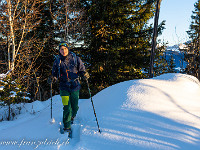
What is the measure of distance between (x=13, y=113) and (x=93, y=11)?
8.44 m

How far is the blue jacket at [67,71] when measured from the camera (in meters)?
3.70

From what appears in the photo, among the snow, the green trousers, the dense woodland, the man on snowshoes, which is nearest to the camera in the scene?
the snow

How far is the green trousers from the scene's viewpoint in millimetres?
3479

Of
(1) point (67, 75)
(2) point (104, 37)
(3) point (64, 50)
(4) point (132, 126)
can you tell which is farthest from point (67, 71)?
(2) point (104, 37)

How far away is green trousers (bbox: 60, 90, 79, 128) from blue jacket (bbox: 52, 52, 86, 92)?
13 centimetres

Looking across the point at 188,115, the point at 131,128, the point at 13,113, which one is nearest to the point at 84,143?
the point at 131,128

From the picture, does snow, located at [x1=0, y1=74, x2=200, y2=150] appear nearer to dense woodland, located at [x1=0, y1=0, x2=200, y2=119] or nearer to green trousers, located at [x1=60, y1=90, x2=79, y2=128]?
green trousers, located at [x1=60, y1=90, x2=79, y2=128]

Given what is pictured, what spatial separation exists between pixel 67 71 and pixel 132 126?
200cm

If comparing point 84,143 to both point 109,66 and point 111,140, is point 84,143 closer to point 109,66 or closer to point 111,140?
point 111,140

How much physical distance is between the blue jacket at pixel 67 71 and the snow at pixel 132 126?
91 centimetres

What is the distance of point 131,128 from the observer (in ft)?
9.76

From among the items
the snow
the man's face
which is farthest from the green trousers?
the man's face

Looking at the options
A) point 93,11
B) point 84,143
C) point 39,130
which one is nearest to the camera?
point 84,143

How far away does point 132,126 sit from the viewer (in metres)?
3.03
